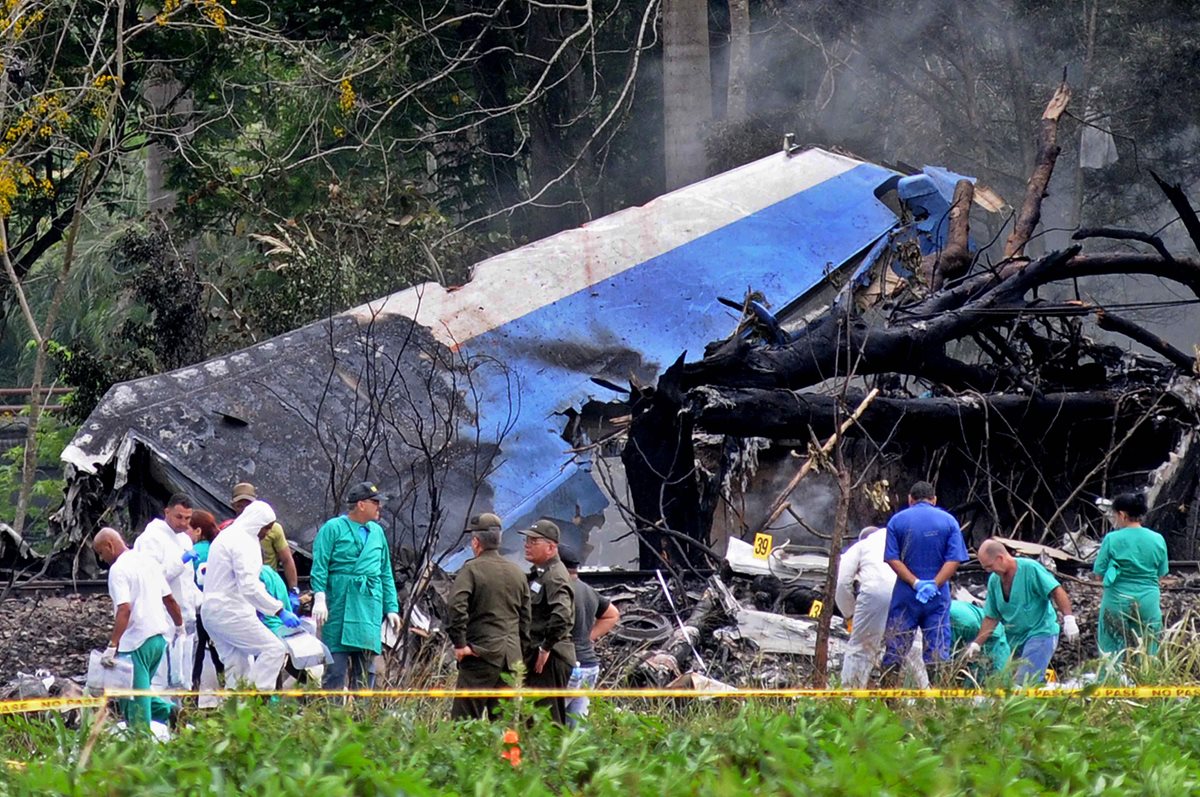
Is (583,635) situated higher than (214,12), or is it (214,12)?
(214,12)

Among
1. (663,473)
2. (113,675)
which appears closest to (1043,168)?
(663,473)

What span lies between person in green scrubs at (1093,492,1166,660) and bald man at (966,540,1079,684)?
0.34 metres

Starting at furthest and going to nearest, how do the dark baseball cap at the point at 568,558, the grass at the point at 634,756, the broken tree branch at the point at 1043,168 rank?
1. the broken tree branch at the point at 1043,168
2. the dark baseball cap at the point at 568,558
3. the grass at the point at 634,756

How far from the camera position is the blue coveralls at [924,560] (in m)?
8.77

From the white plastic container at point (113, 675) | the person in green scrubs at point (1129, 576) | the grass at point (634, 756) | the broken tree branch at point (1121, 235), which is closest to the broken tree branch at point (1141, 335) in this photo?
the broken tree branch at point (1121, 235)

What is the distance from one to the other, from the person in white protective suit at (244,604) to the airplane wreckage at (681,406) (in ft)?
5.21

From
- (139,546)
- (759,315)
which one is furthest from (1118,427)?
(139,546)

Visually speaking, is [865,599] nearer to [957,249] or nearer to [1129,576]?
[1129,576]

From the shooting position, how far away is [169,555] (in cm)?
859

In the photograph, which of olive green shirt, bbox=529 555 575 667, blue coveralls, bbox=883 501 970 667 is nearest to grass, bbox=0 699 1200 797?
olive green shirt, bbox=529 555 575 667

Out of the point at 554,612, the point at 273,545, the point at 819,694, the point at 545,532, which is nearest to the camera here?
the point at 819,694

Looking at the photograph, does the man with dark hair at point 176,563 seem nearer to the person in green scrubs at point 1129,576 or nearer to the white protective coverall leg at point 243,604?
the white protective coverall leg at point 243,604

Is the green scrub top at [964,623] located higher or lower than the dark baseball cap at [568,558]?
lower

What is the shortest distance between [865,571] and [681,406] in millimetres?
2423
